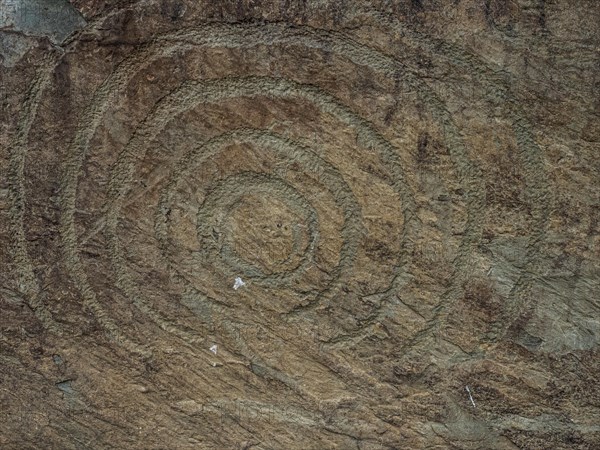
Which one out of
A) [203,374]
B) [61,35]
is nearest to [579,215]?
[203,374]

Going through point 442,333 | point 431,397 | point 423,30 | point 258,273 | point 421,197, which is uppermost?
point 423,30

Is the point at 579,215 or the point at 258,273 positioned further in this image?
the point at 258,273

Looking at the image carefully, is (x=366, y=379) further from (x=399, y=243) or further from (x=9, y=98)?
(x=9, y=98)

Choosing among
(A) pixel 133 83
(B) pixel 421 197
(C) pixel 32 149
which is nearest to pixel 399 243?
(B) pixel 421 197

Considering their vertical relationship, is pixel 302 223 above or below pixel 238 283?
above

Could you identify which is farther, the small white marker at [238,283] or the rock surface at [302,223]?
the small white marker at [238,283]

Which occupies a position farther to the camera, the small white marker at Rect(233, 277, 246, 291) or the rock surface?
the small white marker at Rect(233, 277, 246, 291)

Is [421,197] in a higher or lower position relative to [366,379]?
higher
